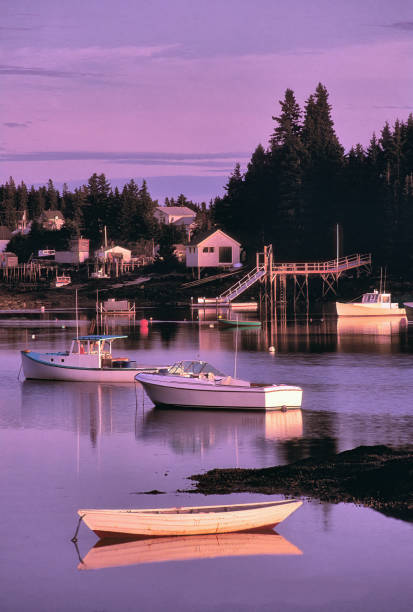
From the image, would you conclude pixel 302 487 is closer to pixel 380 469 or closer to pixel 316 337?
pixel 380 469

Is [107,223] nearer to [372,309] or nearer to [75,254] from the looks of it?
[75,254]

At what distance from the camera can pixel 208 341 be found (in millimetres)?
79625

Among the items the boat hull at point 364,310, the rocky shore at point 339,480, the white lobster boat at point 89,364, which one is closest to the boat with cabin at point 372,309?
the boat hull at point 364,310

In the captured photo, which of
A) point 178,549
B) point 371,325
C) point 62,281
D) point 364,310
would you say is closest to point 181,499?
point 178,549

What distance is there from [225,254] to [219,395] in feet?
345

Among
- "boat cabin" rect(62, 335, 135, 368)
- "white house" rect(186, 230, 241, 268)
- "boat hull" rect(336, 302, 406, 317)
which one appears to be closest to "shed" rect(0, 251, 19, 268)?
"white house" rect(186, 230, 241, 268)

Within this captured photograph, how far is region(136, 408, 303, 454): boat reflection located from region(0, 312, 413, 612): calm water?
3.4 inches

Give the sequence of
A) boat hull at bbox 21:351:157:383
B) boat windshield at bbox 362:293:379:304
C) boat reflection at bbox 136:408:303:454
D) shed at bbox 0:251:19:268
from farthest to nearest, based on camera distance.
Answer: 1. shed at bbox 0:251:19:268
2. boat windshield at bbox 362:293:379:304
3. boat hull at bbox 21:351:157:383
4. boat reflection at bbox 136:408:303:454

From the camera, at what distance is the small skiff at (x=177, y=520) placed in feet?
70.0

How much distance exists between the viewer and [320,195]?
130 metres

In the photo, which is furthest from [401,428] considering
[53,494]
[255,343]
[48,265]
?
[48,265]

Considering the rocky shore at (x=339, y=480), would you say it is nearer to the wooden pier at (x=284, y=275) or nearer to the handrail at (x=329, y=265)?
the wooden pier at (x=284, y=275)

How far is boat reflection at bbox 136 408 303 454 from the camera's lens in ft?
113

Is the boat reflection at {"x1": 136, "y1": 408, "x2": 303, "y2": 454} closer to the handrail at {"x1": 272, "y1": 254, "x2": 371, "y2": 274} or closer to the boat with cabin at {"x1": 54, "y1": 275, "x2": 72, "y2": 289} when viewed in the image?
the handrail at {"x1": 272, "y1": 254, "x2": 371, "y2": 274}
